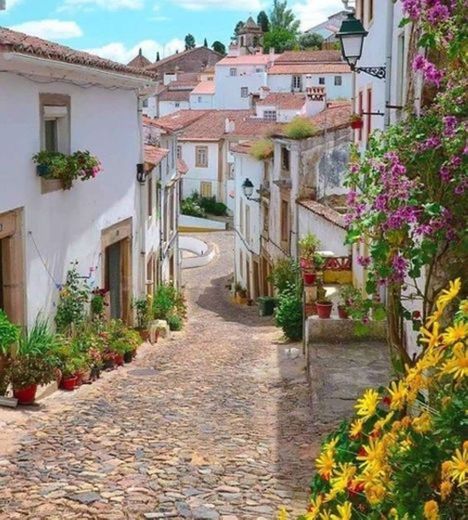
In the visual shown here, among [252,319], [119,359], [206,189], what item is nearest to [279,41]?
[206,189]

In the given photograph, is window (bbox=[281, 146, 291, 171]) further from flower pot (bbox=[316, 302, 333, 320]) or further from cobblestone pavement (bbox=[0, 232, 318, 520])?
flower pot (bbox=[316, 302, 333, 320])

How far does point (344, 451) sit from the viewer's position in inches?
174

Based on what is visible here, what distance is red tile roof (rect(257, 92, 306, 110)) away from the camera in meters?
45.0

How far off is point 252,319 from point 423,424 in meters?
22.8

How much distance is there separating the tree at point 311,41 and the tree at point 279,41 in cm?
97

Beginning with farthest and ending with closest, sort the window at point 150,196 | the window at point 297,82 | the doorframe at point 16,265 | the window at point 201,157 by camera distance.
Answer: the window at point 297,82 < the window at point 201,157 < the window at point 150,196 < the doorframe at point 16,265

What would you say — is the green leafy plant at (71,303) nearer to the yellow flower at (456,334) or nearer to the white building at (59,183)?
the white building at (59,183)

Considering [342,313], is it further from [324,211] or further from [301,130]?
[301,130]

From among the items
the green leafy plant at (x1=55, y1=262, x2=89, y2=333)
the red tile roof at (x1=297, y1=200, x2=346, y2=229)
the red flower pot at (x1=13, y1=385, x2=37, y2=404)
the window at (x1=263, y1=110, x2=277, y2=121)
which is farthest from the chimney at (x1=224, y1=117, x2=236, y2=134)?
the red flower pot at (x1=13, y1=385, x2=37, y2=404)

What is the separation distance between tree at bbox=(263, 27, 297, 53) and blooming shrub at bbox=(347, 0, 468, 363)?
92456 mm

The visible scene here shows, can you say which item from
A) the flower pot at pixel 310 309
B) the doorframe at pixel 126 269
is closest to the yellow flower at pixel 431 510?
the flower pot at pixel 310 309

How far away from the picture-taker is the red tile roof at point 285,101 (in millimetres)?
45031

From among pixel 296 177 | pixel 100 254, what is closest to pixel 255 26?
A: pixel 296 177

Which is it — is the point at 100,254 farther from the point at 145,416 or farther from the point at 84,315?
the point at 145,416
